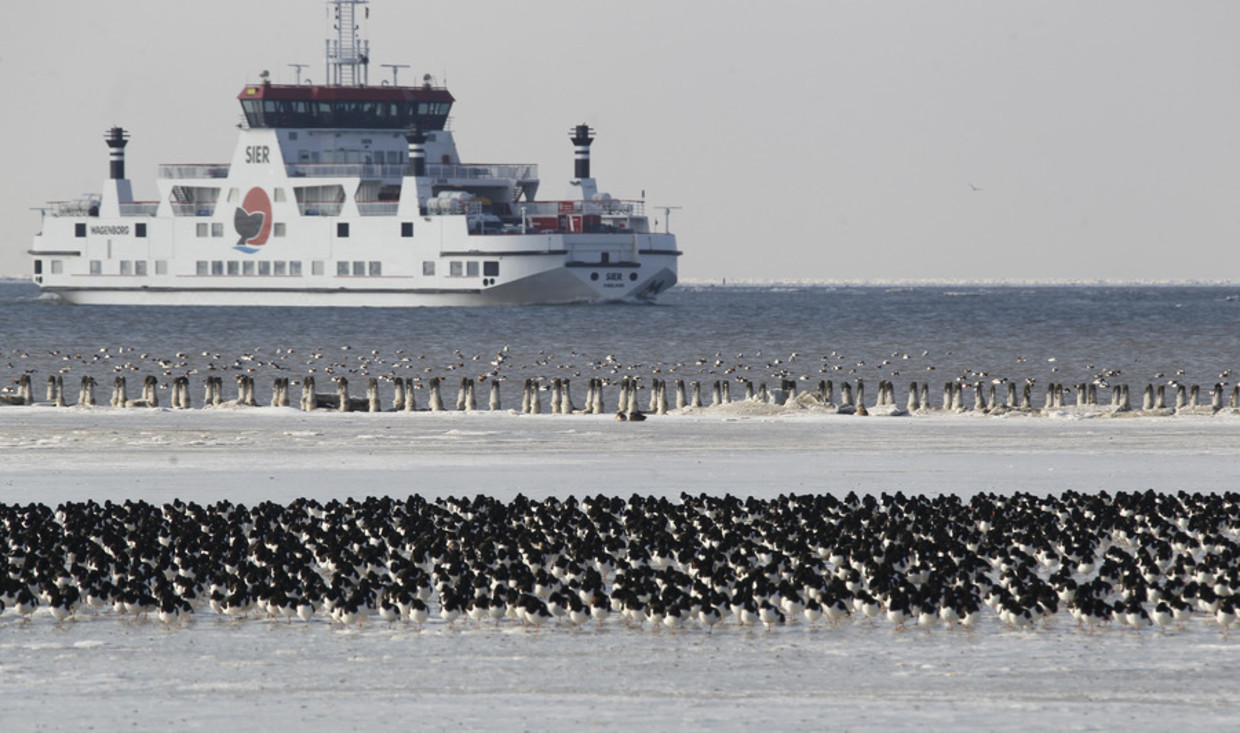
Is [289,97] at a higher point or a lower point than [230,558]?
higher

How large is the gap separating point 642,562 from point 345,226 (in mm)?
123707

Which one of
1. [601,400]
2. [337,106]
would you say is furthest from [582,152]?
[601,400]

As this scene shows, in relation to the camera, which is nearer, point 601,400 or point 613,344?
point 601,400

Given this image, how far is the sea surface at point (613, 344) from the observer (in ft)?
228

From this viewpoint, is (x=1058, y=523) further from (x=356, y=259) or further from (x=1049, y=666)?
(x=356, y=259)

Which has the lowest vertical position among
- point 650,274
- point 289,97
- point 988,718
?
point 988,718

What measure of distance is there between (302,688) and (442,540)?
18.3ft

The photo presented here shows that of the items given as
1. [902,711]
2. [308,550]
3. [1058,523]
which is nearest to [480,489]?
[308,550]

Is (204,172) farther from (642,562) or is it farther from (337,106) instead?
(642,562)

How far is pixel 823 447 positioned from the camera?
113 feet

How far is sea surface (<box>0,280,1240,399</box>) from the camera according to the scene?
69.4 meters

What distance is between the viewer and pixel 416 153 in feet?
452

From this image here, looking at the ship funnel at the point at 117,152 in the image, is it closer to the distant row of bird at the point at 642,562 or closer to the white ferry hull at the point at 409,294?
the white ferry hull at the point at 409,294

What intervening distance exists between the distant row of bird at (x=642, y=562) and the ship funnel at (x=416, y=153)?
115892 mm
